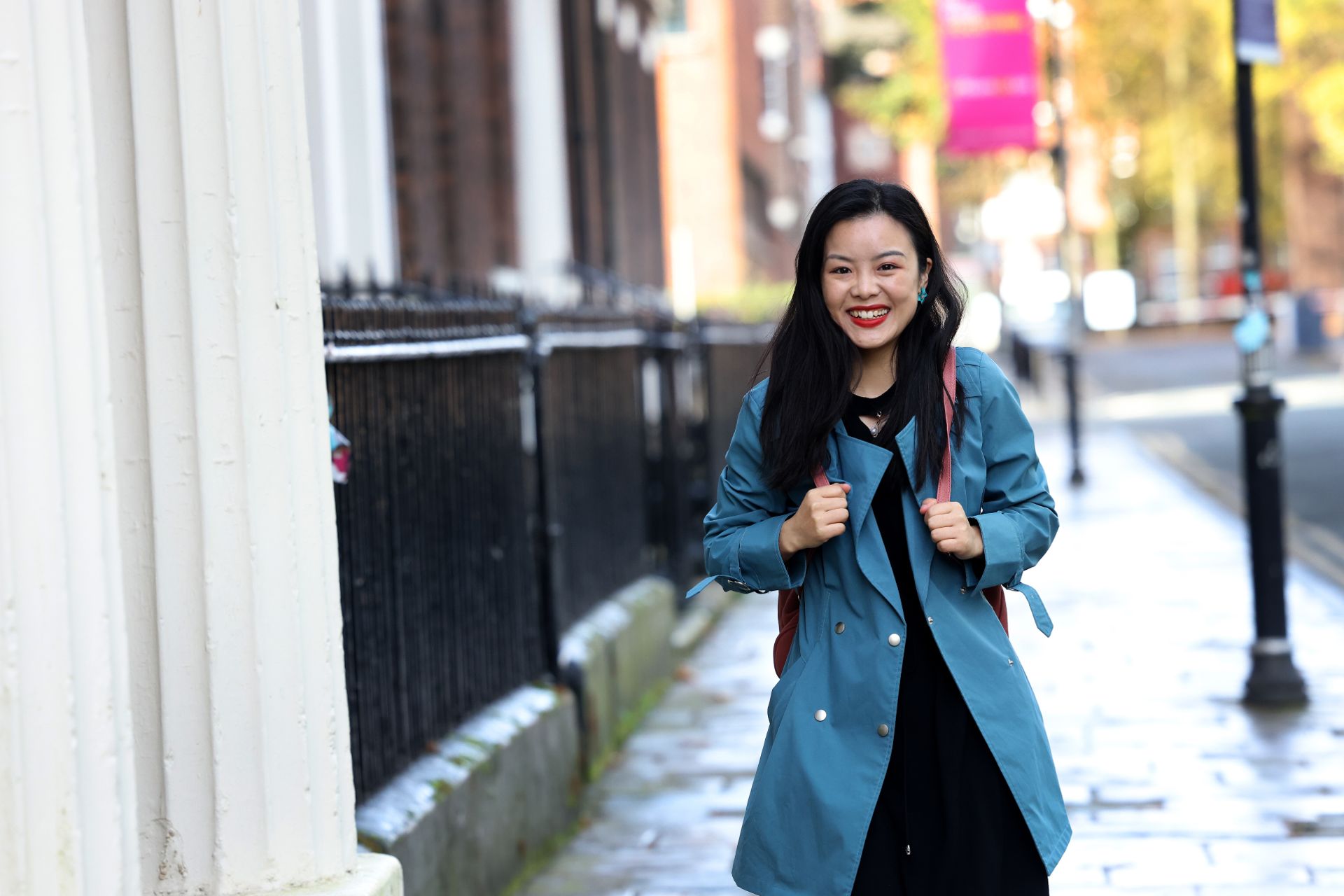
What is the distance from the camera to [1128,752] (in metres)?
6.84

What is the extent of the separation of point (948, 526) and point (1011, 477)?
0.79ft

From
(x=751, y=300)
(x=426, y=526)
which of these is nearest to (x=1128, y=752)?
(x=426, y=526)

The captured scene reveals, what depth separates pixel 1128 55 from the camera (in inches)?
1745

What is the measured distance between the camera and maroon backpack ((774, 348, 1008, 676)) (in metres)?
3.29

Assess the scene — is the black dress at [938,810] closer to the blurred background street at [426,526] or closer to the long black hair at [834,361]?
the long black hair at [834,361]

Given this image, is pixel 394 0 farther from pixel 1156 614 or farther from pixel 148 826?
pixel 148 826

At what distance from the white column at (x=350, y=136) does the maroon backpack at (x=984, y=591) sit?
5.82 m

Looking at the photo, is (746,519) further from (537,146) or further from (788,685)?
(537,146)

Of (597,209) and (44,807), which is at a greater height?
(597,209)

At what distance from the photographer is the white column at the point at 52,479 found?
8.79ft

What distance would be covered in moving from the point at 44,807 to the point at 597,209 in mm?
14088

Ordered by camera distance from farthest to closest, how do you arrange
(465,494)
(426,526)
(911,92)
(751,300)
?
(911,92)
(751,300)
(465,494)
(426,526)

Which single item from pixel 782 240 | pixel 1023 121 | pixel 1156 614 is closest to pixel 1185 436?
pixel 1023 121

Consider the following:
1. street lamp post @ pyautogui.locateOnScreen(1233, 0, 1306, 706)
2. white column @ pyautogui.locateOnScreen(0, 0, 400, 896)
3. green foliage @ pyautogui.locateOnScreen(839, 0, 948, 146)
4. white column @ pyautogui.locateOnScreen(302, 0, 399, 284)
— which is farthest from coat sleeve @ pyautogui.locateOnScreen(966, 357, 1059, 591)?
Answer: green foliage @ pyautogui.locateOnScreen(839, 0, 948, 146)
